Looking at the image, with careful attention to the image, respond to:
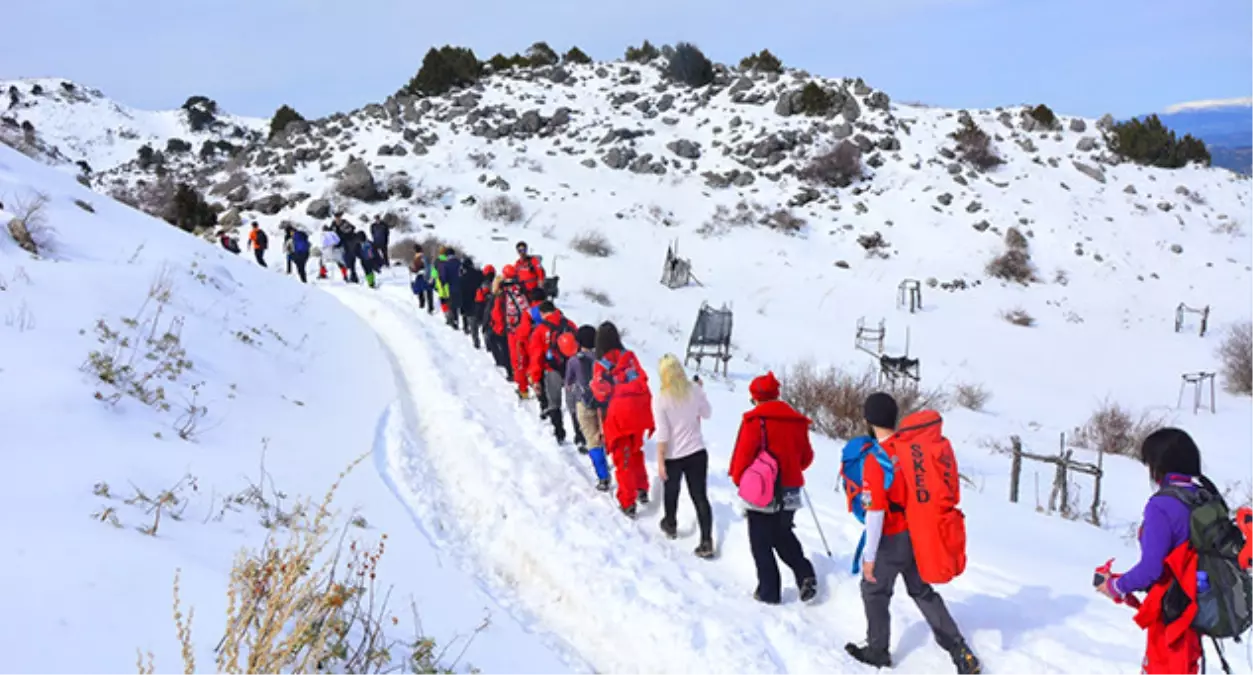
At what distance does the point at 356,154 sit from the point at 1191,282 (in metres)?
34.8

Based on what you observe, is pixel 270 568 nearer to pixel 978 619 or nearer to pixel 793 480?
pixel 793 480

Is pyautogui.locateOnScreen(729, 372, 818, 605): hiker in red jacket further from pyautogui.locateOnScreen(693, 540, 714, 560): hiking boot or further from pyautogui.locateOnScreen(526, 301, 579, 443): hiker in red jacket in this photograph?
→ pyautogui.locateOnScreen(526, 301, 579, 443): hiker in red jacket

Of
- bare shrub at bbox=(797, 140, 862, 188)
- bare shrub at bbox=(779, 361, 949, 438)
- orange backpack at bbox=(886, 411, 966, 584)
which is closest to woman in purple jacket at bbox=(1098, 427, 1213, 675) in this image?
orange backpack at bbox=(886, 411, 966, 584)

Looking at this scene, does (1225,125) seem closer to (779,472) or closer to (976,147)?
(976,147)

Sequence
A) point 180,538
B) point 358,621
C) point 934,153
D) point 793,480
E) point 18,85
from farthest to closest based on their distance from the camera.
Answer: point 18,85, point 934,153, point 793,480, point 180,538, point 358,621

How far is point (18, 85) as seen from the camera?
59844 mm

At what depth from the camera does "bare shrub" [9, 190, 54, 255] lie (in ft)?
26.9

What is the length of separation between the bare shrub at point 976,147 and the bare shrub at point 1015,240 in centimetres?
619

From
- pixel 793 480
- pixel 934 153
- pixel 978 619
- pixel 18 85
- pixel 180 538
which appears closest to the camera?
pixel 180 538

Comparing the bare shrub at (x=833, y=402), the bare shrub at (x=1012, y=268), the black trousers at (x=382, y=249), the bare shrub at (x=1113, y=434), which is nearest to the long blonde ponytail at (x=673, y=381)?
the bare shrub at (x=833, y=402)

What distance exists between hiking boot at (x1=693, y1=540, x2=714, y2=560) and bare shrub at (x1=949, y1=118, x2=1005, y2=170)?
3113 centimetres

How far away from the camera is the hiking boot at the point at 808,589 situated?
470cm

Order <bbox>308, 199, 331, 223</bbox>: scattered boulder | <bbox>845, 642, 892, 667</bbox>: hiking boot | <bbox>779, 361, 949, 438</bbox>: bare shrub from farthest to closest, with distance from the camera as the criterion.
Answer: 1. <bbox>308, 199, 331, 223</bbox>: scattered boulder
2. <bbox>779, 361, 949, 438</bbox>: bare shrub
3. <bbox>845, 642, 892, 667</bbox>: hiking boot

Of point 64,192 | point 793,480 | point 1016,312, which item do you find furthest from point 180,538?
point 1016,312
